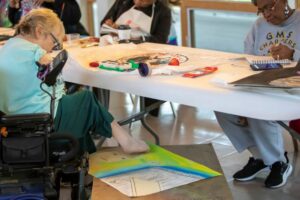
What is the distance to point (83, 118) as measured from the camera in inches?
89.1

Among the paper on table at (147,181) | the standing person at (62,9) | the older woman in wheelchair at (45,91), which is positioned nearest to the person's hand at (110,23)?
the standing person at (62,9)

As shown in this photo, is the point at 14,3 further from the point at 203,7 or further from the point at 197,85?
the point at 197,85

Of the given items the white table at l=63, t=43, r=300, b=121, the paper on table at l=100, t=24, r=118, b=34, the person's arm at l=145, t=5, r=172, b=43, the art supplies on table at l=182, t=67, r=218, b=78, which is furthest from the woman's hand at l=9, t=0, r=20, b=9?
the art supplies on table at l=182, t=67, r=218, b=78

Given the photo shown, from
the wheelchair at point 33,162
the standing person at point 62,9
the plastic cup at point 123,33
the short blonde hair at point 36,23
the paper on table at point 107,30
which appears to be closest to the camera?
the wheelchair at point 33,162

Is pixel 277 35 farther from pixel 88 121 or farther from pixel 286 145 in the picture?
pixel 88 121

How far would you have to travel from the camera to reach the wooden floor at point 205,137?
8.87ft

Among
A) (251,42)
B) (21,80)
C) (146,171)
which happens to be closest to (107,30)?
(251,42)

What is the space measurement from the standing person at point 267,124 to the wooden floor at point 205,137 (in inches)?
2.4

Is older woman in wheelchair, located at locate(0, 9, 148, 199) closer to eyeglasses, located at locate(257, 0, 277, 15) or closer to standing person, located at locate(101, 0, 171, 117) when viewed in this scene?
eyeglasses, located at locate(257, 0, 277, 15)

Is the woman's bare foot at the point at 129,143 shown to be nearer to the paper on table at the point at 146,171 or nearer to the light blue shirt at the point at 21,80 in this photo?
the paper on table at the point at 146,171

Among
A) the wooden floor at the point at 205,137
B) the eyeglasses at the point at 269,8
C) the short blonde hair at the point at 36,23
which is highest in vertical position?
the short blonde hair at the point at 36,23

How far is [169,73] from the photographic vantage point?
87.9 inches

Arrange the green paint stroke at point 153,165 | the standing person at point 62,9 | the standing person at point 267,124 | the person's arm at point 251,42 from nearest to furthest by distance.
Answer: the green paint stroke at point 153,165 < the standing person at point 267,124 < the person's arm at point 251,42 < the standing person at point 62,9

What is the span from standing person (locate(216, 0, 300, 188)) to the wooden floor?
0.06m
